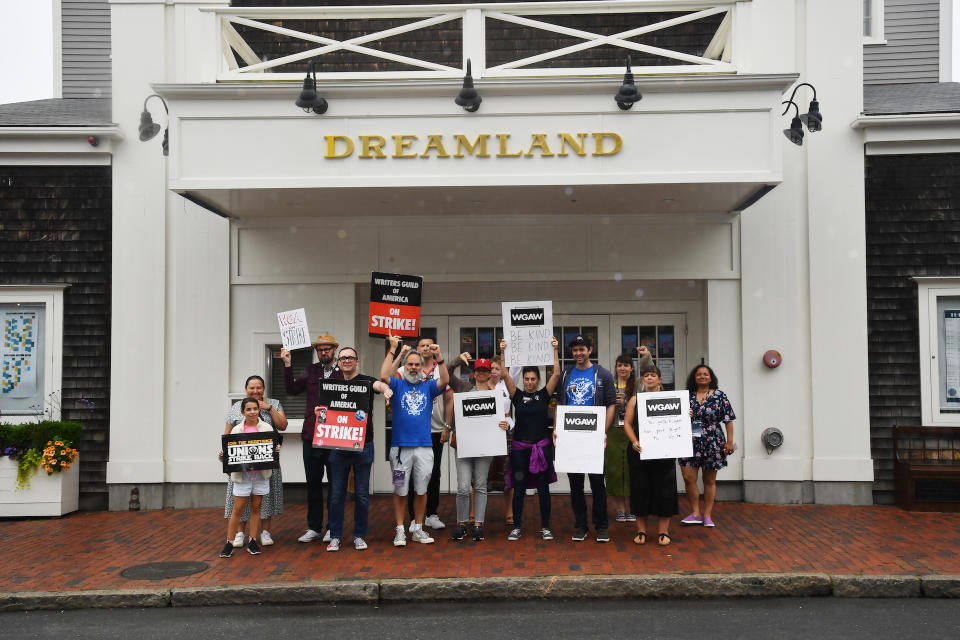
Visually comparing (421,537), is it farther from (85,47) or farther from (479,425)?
(85,47)

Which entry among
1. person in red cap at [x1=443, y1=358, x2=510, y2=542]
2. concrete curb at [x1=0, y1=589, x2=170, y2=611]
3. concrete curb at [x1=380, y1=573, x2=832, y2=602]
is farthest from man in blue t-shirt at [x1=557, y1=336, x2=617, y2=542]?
concrete curb at [x1=0, y1=589, x2=170, y2=611]

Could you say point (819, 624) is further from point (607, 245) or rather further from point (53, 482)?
point (53, 482)

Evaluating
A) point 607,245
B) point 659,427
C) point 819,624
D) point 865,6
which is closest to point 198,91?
point 607,245

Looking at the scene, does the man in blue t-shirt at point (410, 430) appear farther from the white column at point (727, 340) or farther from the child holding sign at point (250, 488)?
the white column at point (727, 340)

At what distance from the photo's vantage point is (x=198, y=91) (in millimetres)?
8422

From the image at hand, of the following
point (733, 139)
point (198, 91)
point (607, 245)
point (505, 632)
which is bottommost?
point (505, 632)

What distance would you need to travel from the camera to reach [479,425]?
805cm

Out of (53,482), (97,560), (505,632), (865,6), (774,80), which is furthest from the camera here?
(865,6)

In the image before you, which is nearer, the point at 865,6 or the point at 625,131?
the point at 625,131

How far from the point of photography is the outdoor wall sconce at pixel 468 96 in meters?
8.20

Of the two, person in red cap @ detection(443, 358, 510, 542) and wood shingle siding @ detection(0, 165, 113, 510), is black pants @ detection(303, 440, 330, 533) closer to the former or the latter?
person in red cap @ detection(443, 358, 510, 542)

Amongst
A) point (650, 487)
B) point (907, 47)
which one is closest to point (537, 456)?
point (650, 487)

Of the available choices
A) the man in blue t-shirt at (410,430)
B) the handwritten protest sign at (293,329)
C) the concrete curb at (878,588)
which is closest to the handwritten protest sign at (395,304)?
the handwritten protest sign at (293,329)

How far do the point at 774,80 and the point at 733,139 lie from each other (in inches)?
26.7
